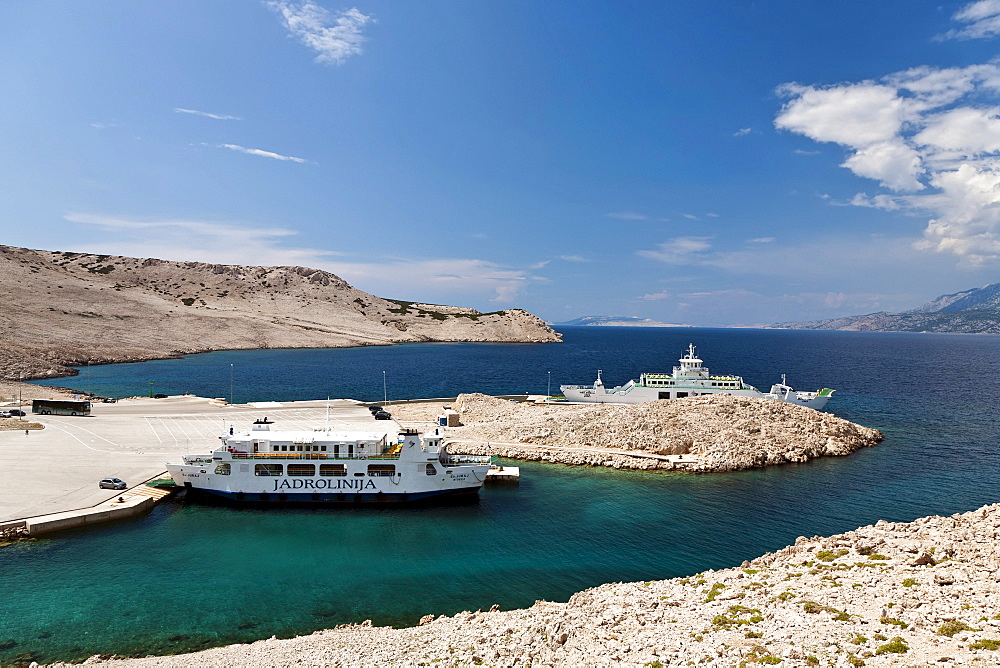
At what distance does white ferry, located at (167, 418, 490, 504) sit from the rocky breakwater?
38.2 ft

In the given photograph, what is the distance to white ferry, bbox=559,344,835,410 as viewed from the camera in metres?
85.9

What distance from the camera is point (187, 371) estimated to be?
452 ft

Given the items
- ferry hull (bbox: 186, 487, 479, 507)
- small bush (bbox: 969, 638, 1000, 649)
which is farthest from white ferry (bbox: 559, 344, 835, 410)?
small bush (bbox: 969, 638, 1000, 649)

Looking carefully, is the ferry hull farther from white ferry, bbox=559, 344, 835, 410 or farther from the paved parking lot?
white ferry, bbox=559, 344, 835, 410

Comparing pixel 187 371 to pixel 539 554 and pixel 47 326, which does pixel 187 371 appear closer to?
pixel 47 326

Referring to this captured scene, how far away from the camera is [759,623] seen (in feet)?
63.7

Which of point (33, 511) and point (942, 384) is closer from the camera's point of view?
point (33, 511)

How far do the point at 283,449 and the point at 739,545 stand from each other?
35.3 m

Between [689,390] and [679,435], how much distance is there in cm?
3197

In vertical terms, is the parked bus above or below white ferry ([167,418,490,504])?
above

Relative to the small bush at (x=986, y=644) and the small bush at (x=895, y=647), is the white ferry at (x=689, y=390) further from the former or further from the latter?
the small bush at (x=986, y=644)

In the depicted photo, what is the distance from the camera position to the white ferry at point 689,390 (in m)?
85.9

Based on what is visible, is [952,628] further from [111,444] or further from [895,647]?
[111,444]

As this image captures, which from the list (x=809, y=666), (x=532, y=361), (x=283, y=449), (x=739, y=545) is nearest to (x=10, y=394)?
(x=283, y=449)
